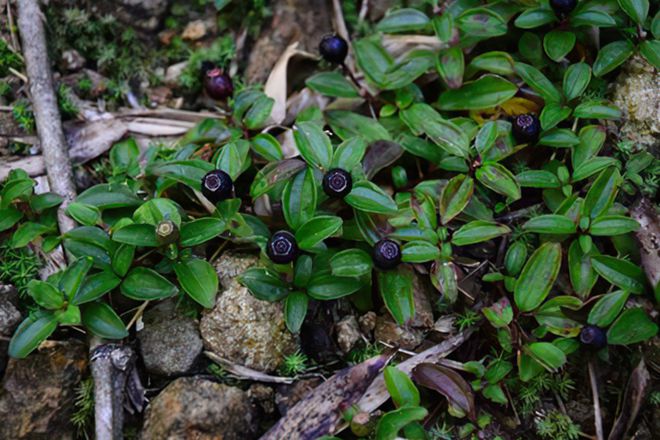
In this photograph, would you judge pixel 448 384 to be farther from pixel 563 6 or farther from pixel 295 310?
pixel 563 6

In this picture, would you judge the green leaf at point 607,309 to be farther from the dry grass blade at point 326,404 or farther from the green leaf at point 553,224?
the dry grass blade at point 326,404

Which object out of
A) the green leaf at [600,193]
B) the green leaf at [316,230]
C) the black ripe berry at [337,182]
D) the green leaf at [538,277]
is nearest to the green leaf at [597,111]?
the green leaf at [600,193]

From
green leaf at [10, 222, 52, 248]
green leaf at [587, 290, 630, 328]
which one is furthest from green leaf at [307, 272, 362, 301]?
green leaf at [10, 222, 52, 248]

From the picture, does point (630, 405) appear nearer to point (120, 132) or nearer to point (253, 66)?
point (253, 66)

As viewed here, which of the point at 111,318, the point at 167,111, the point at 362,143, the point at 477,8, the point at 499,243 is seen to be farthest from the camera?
the point at 167,111

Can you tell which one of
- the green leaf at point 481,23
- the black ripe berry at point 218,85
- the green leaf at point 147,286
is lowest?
the green leaf at point 147,286

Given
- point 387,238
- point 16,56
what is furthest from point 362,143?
point 16,56
